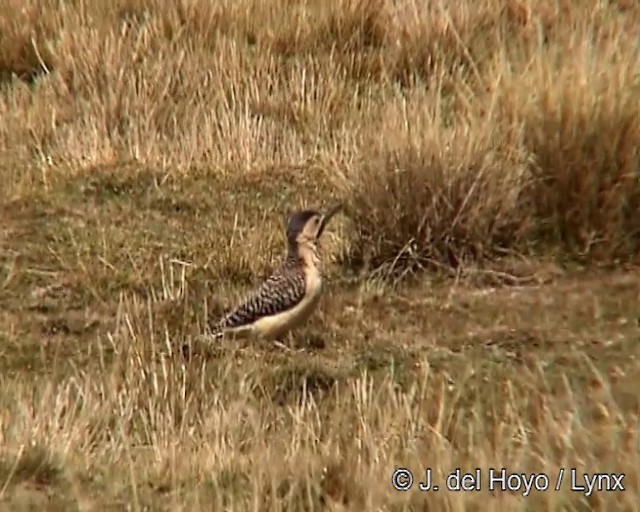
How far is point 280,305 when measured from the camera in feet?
18.8

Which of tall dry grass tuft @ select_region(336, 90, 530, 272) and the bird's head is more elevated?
the bird's head

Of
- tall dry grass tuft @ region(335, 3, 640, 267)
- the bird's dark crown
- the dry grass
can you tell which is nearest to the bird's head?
the bird's dark crown

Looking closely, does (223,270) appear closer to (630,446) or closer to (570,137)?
(570,137)

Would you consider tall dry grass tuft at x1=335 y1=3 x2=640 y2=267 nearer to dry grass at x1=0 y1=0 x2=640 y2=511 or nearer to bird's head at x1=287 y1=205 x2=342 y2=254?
dry grass at x1=0 y1=0 x2=640 y2=511

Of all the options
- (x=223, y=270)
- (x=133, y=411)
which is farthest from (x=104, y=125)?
(x=133, y=411)

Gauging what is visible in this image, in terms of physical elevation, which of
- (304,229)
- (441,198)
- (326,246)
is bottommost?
(326,246)

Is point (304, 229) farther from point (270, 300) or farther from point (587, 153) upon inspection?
point (587, 153)

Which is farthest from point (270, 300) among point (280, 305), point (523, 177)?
point (523, 177)

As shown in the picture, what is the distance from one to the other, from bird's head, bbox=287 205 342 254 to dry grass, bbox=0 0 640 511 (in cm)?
38

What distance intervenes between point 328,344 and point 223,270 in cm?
92

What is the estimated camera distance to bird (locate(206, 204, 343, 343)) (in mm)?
5715

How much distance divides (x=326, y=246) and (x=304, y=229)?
1.02m

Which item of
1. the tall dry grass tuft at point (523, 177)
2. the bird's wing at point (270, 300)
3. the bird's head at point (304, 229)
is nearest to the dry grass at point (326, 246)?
the tall dry grass tuft at point (523, 177)

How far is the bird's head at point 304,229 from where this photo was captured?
593 cm
